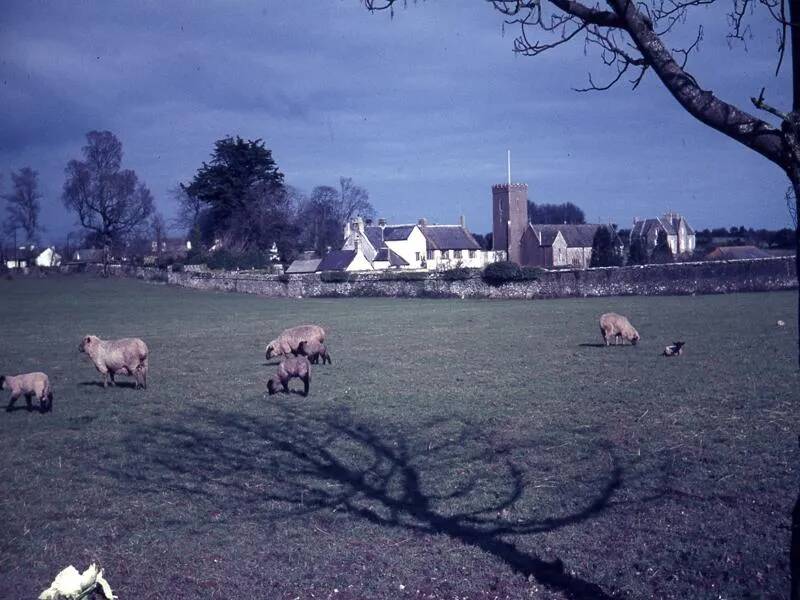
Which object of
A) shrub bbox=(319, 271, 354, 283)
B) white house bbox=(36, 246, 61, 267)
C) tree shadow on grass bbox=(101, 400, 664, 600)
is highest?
white house bbox=(36, 246, 61, 267)

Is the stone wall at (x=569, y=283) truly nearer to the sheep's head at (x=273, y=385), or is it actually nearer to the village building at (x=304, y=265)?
the village building at (x=304, y=265)

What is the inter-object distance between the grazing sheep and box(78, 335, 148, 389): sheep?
15.4 ft

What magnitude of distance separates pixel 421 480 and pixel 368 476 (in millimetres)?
735

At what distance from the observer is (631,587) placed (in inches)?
238

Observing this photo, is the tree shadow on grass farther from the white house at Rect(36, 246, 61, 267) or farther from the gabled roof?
the white house at Rect(36, 246, 61, 267)

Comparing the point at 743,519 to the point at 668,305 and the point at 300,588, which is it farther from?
the point at 668,305

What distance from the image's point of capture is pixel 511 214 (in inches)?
3900

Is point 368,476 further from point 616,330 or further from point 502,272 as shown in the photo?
point 502,272

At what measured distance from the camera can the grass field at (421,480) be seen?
21.3 ft

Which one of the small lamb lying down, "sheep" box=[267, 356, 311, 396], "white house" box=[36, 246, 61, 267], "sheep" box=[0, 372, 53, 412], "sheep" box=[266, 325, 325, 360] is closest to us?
"sheep" box=[0, 372, 53, 412]

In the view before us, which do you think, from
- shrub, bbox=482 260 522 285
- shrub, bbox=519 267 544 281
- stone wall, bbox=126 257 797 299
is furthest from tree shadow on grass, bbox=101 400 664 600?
shrub, bbox=519 267 544 281

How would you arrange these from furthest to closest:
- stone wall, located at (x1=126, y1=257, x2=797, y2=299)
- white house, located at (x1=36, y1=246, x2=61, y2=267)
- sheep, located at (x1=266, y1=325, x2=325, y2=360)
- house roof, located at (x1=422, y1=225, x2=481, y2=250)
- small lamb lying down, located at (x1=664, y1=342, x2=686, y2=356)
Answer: white house, located at (x1=36, y1=246, x2=61, y2=267) < house roof, located at (x1=422, y1=225, x2=481, y2=250) < stone wall, located at (x1=126, y1=257, x2=797, y2=299) < sheep, located at (x1=266, y1=325, x2=325, y2=360) < small lamb lying down, located at (x1=664, y1=342, x2=686, y2=356)

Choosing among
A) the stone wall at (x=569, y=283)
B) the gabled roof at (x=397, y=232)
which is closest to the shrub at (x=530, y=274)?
the stone wall at (x=569, y=283)

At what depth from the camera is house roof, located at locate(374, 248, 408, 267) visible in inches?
3711
